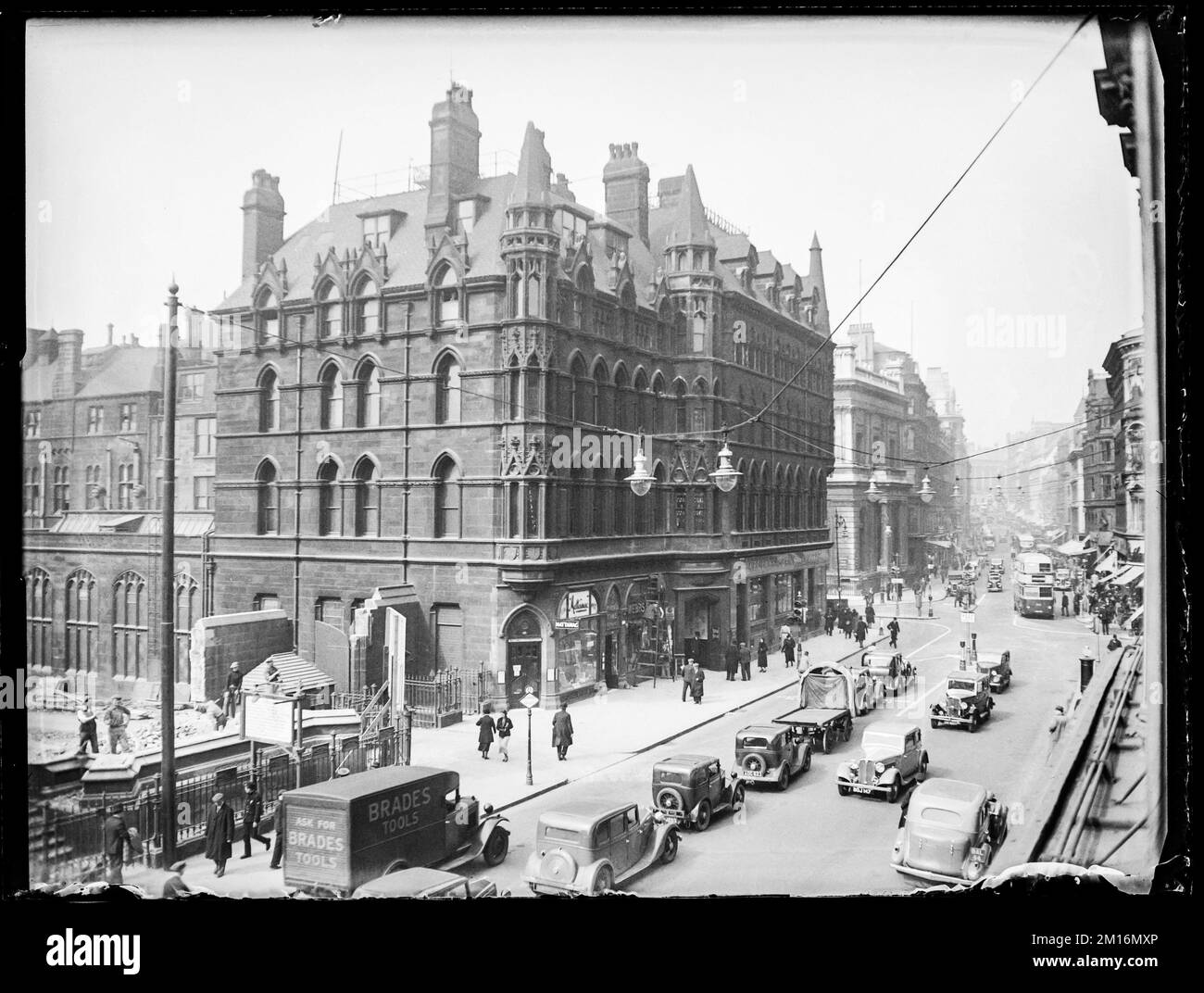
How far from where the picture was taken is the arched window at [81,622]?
20.4 feet

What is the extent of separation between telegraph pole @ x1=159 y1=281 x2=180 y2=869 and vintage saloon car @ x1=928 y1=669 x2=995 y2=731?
22.2 feet

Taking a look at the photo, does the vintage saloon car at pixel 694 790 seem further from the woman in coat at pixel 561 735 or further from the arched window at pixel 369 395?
the arched window at pixel 369 395

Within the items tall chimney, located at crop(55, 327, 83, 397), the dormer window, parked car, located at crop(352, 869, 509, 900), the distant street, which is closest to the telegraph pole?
tall chimney, located at crop(55, 327, 83, 397)

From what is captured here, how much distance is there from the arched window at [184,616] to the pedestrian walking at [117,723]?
47 cm

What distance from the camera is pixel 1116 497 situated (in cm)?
642

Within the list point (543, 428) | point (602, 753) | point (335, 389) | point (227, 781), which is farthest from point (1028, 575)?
point (227, 781)

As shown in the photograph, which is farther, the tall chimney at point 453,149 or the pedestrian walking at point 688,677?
the pedestrian walking at point 688,677

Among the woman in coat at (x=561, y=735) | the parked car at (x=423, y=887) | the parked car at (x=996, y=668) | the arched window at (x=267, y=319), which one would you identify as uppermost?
the arched window at (x=267, y=319)

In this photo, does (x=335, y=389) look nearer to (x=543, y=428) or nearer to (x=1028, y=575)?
(x=543, y=428)

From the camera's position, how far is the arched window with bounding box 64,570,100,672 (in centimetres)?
621

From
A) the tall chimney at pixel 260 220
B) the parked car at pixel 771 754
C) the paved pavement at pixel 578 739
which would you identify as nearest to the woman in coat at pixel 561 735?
the paved pavement at pixel 578 739

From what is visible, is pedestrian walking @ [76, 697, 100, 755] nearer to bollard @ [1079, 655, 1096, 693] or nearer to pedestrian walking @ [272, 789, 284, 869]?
pedestrian walking @ [272, 789, 284, 869]
